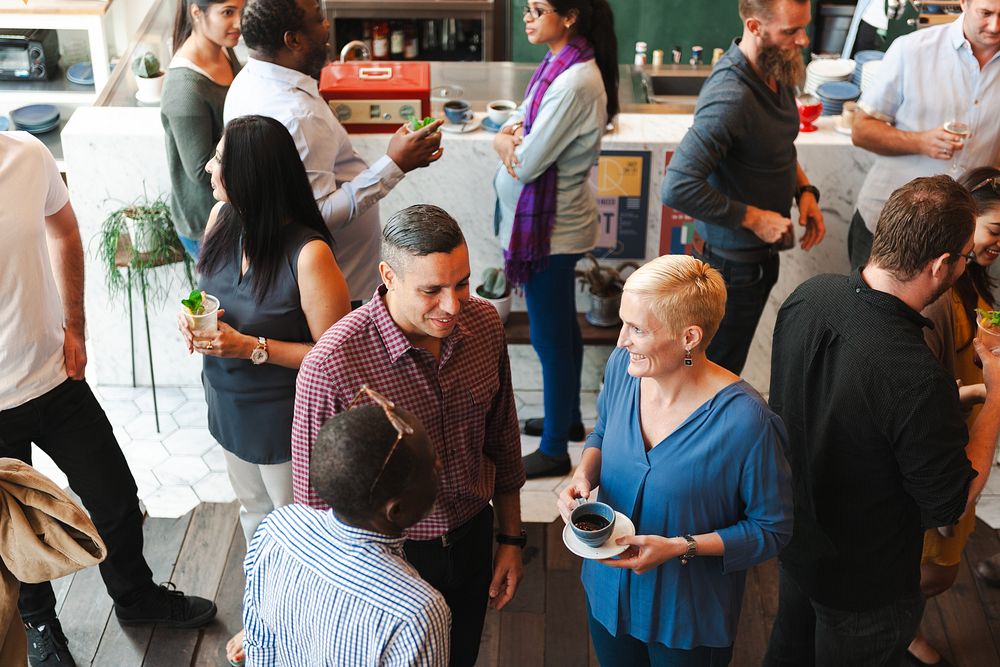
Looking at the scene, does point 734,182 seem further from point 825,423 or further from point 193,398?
point 193,398

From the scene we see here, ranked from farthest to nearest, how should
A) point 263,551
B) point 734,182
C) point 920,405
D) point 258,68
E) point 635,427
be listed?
point 734,182, point 258,68, point 635,427, point 920,405, point 263,551

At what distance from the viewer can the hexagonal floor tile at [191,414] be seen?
13.5 feet

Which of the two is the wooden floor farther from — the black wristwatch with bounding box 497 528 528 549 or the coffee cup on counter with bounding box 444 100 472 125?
the coffee cup on counter with bounding box 444 100 472 125

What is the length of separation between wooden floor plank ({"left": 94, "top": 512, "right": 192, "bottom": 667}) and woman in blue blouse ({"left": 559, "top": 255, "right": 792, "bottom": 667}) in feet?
4.96

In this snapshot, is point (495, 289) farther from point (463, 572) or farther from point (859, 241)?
point (463, 572)

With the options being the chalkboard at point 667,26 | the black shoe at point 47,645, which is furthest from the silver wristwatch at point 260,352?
the chalkboard at point 667,26

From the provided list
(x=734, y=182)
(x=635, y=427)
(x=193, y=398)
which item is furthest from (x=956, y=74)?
(x=193, y=398)

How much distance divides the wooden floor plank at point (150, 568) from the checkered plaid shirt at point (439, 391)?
1074 mm

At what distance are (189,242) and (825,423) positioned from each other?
7.56ft

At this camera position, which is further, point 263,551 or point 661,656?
point 661,656

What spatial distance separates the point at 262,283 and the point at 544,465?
158 centimetres

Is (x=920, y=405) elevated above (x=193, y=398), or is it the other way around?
(x=920, y=405)

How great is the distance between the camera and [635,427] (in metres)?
2.17

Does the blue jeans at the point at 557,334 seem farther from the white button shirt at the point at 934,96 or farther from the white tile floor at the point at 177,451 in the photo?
the white button shirt at the point at 934,96
